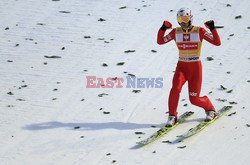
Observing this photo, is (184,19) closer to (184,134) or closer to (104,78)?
(184,134)

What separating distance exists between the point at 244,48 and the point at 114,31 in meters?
3.20

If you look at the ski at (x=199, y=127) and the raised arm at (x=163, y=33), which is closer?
the ski at (x=199, y=127)

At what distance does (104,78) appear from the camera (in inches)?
521

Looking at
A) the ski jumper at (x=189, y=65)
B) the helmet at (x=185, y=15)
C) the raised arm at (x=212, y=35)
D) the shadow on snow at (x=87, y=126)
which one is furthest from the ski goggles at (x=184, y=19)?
the shadow on snow at (x=87, y=126)

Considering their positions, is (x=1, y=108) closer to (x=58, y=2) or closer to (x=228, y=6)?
(x=58, y=2)

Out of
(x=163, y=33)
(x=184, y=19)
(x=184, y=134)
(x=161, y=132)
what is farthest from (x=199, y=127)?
(x=184, y=19)

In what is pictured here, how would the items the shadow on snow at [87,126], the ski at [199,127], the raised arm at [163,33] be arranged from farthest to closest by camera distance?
the shadow on snow at [87,126] < the raised arm at [163,33] < the ski at [199,127]

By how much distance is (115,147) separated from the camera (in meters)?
10.5

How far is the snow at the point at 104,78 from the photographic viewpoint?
10430 mm

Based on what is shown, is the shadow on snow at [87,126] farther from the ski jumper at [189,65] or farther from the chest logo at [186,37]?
the chest logo at [186,37]

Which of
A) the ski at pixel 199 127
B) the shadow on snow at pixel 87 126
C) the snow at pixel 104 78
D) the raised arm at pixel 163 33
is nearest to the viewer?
the snow at pixel 104 78

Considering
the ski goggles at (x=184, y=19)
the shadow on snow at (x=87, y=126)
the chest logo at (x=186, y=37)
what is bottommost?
the shadow on snow at (x=87, y=126)

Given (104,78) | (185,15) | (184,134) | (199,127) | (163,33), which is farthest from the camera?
(104,78)

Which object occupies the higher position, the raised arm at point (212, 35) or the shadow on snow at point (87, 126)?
the raised arm at point (212, 35)
